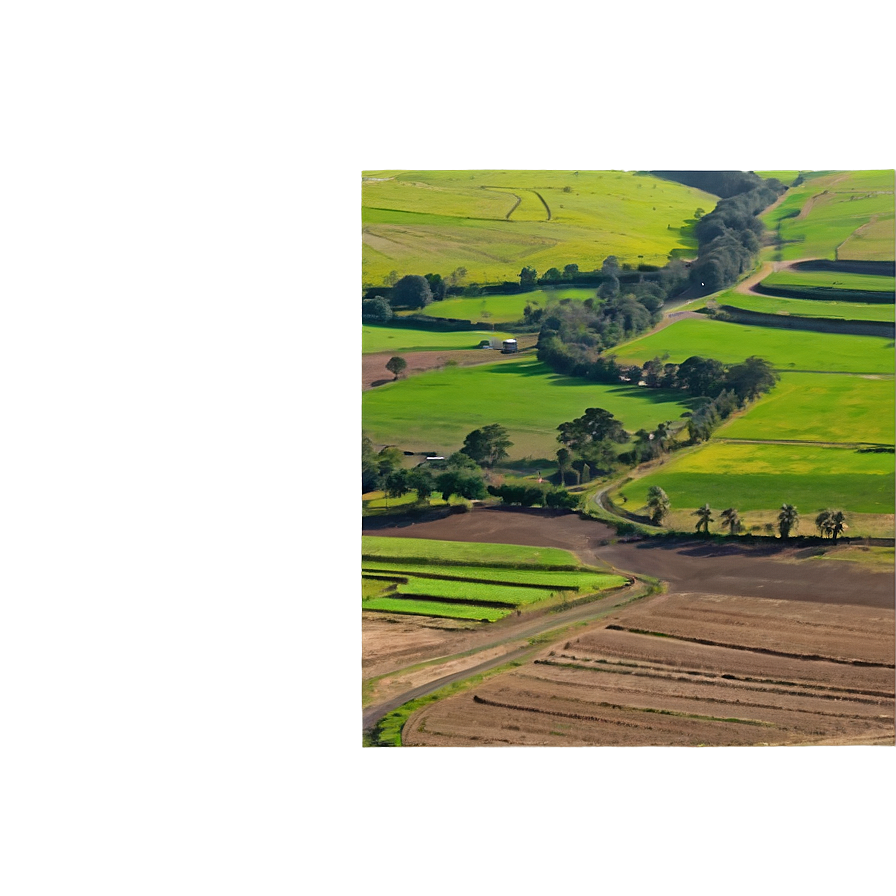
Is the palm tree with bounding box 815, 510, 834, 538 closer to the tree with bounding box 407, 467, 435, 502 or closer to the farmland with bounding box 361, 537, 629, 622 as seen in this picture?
the farmland with bounding box 361, 537, 629, 622

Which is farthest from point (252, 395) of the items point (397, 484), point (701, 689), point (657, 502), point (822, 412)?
point (822, 412)

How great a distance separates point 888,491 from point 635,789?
174cm

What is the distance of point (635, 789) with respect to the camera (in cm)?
456

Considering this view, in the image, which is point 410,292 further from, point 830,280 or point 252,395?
point 830,280

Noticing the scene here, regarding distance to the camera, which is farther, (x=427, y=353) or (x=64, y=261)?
(x=427, y=353)

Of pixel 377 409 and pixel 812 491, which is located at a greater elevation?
pixel 377 409

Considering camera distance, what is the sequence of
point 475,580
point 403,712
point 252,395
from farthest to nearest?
1. point 475,580
2. point 403,712
3. point 252,395

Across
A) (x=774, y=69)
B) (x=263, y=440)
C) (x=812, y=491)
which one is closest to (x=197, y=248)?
(x=263, y=440)

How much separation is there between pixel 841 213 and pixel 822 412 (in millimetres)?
890

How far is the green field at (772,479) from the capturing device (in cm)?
471

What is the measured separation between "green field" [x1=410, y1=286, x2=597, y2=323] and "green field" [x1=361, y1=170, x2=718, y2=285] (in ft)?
0.33

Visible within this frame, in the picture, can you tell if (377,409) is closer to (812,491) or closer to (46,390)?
(46,390)

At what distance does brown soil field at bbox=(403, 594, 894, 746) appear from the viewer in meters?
4.57

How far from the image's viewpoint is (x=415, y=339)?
4676 mm
